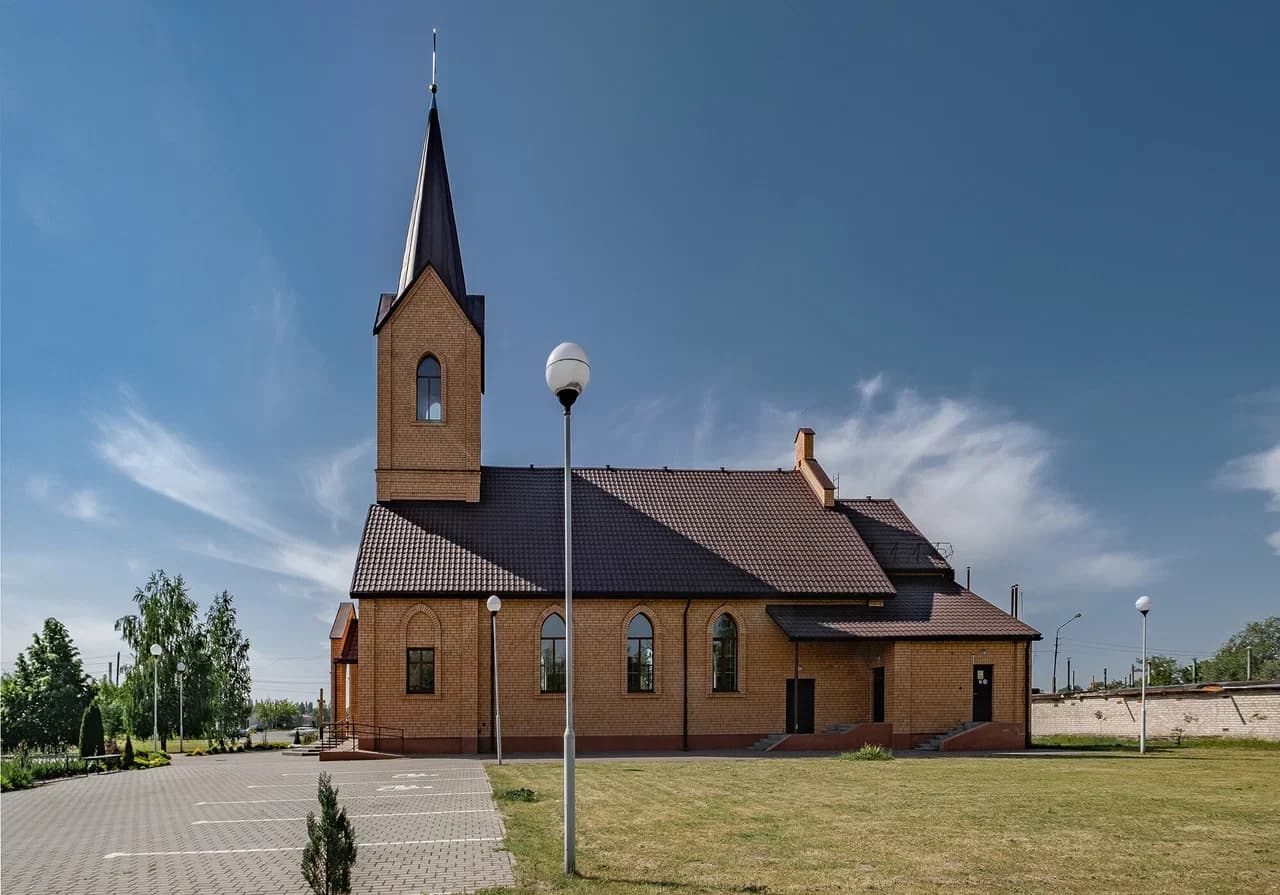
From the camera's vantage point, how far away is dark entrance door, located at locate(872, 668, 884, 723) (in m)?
28.2

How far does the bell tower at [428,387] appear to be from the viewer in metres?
30.2

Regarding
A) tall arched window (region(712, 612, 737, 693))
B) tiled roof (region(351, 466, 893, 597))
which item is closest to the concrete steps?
tiled roof (region(351, 466, 893, 597))

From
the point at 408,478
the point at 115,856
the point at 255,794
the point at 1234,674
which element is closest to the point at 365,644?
the point at 408,478

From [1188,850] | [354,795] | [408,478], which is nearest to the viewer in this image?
[1188,850]

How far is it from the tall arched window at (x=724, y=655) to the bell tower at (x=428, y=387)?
28.6 feet

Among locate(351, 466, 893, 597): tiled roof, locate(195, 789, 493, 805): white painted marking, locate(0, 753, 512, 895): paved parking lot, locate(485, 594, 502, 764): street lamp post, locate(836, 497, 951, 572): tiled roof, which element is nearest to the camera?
locate(0, 753, 512, 895): paved parking lot

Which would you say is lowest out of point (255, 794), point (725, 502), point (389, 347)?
point (255, 794)

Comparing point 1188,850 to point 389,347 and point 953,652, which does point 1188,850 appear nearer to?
point 953,652

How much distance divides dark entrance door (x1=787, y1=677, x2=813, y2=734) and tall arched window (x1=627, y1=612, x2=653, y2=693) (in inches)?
165

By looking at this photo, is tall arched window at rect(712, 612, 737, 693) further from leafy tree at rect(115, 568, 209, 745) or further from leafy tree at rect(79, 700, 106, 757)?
leafy tree at rect(115, 568, 209, 745)

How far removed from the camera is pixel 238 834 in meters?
12.6

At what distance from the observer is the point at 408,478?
30.2 meters

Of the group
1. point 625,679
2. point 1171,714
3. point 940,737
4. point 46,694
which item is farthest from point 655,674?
point 46,694

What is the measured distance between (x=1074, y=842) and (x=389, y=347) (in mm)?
24948
